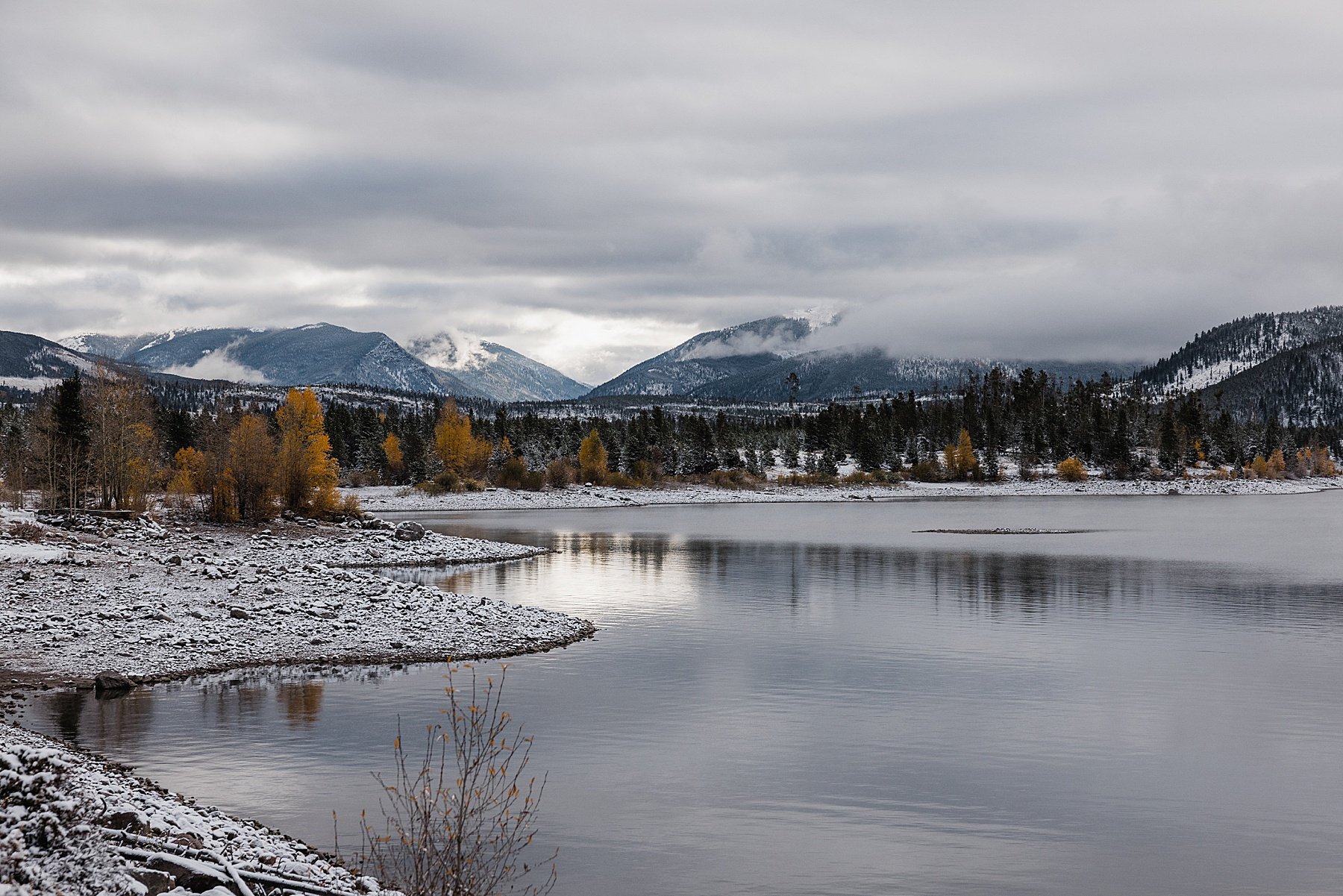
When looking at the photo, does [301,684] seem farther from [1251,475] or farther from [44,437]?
[1251,475]

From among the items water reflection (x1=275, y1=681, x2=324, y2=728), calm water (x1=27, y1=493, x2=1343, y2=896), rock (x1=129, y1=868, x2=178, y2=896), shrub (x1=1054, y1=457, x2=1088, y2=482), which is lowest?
calm water (x1=27, y1=493, x2=1343, y2=896)

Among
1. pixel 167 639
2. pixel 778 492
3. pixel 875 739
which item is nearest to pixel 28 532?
pixel 167 639

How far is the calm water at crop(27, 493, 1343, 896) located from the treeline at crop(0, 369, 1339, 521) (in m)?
29.1

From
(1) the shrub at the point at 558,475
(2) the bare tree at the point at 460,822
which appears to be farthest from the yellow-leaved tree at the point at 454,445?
(2) the bare tree at the point at 460,822

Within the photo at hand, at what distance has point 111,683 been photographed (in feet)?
77.3

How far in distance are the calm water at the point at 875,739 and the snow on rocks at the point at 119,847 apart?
8.28ft

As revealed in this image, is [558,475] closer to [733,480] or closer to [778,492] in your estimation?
[733,480]

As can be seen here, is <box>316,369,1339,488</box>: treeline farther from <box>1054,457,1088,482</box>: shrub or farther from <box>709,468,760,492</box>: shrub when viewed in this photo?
<box>1054,457,1088,482</box>: shrub

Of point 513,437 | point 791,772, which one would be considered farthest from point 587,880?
point 513,437

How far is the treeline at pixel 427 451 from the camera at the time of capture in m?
62.8

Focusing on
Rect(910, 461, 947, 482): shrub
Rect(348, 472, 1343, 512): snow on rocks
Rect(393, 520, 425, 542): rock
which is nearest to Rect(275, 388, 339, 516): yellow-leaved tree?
Rect(393, 520, 425, 542): rock

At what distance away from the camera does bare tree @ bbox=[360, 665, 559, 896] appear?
11430 mm

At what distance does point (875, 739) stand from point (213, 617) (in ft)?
64.0

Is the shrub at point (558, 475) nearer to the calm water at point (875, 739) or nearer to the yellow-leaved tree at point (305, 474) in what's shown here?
the yellow-leaved tree at point (305, 474)
